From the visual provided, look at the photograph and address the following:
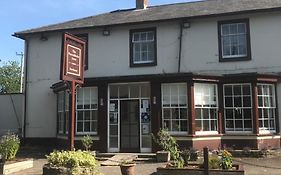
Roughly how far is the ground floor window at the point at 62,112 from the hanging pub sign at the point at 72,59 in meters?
8.87

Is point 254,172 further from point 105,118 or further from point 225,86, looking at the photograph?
point 105,118

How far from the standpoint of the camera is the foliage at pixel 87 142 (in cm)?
1770

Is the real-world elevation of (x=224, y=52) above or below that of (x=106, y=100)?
above

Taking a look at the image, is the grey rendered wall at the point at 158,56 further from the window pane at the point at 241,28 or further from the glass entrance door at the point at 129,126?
the glass entrance door at the point at 129,126

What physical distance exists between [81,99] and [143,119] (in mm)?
3187

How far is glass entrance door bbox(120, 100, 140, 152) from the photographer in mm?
18672

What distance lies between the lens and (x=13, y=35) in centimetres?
2295

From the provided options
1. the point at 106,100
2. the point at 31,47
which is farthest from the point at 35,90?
the point at 106,100

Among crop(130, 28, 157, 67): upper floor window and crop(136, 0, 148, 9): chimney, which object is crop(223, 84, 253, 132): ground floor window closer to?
crop(130, 28, 157, 67): upper floor window

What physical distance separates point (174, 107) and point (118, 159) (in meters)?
3.45

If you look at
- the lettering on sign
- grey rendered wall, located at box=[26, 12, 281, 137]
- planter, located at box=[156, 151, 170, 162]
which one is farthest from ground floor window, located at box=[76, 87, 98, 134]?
the lettering on sign

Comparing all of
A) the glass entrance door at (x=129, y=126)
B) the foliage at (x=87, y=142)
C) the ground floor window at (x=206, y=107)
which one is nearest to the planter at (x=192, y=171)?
the ground floor window at (x=206, y=107)

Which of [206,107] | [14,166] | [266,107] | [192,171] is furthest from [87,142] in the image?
[266,107]

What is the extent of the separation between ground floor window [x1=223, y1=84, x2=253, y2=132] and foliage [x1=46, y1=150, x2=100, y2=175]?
29.0 ft
